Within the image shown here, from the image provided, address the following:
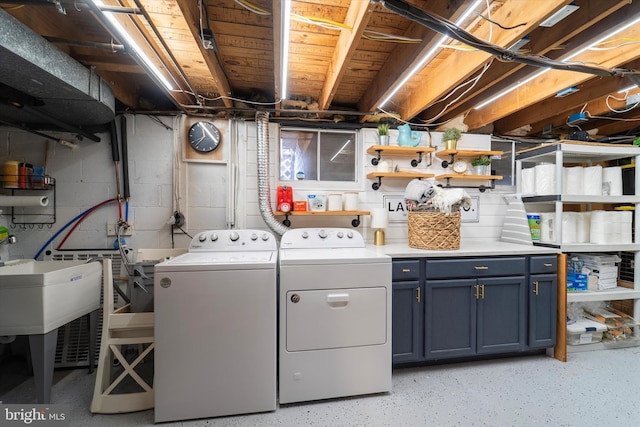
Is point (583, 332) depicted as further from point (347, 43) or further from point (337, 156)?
point (347, 43)

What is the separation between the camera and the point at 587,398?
1.75m

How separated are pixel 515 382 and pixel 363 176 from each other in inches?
81.0

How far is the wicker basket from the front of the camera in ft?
6.96

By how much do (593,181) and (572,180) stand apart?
0.18 meters

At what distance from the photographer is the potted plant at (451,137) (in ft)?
8.44

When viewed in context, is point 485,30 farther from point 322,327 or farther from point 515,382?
point 515,382

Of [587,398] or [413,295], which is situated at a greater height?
[413,295]

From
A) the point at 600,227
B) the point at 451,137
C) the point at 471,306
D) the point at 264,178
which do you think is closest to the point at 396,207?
the point at 451,137

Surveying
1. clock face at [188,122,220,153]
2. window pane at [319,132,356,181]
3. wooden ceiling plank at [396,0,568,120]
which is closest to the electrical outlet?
clock face at [188,122,220,153]

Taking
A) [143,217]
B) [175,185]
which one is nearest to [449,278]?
[175,185]

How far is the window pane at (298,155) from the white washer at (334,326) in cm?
106

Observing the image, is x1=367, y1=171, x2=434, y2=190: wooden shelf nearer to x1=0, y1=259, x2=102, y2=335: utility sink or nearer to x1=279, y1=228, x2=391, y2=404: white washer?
x1=279, y1=228, x2=391, y2=404: white washer

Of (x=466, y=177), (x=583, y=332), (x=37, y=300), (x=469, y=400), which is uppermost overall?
(x=466, y=177)

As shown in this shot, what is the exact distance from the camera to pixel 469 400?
1736 mm
